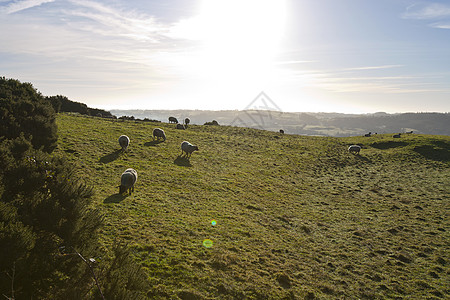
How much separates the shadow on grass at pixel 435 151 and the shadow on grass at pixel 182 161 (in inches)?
1908

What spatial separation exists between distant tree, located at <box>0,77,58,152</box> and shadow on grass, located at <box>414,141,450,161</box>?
61065 mm

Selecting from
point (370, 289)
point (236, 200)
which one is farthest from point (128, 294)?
point (236, 200)

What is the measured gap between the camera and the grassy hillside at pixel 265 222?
10016mm

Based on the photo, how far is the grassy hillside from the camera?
10.0m

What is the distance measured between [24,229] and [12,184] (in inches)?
84.1

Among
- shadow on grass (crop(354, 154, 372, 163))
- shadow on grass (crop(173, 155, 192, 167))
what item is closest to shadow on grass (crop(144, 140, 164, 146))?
shadow on grass (crop(173, 155, 192, 167))

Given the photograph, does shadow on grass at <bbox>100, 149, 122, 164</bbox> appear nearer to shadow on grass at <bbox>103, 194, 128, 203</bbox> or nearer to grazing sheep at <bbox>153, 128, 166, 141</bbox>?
shadow on grass at <bbox>103, 194, 128, 203</bbox>

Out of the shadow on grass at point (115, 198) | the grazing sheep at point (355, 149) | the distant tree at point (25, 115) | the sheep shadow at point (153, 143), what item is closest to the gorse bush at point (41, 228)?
the shadow on grass at point (115, 198)

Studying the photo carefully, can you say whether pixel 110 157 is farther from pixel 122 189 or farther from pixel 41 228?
pixel 41 228

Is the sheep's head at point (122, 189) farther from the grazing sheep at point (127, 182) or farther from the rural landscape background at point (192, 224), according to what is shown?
the rural landscape background at point (192, 224)

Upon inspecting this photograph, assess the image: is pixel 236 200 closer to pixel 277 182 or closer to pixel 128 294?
pixel 277 182

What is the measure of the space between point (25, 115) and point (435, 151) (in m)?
66.6

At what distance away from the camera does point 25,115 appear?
15.7 m

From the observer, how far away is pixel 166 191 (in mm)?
17969
